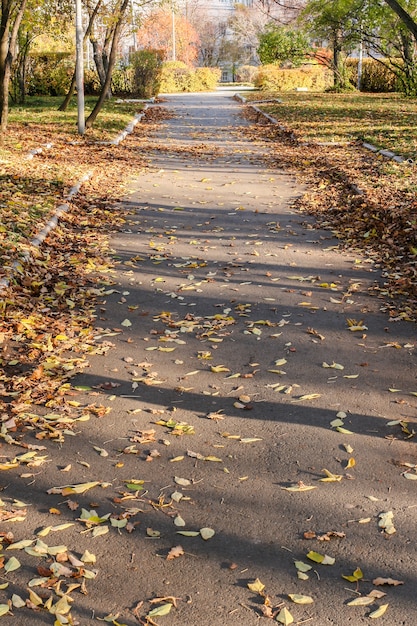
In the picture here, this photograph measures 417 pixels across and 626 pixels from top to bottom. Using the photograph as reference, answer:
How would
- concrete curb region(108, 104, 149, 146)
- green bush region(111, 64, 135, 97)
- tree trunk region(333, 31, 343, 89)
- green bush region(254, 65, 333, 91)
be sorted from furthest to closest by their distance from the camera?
green bush region(254, 65, 333, 91)
tree trunk region(333, 31, 343, 89)
green bush region(111, 64, 135, 97)
concrete curb region(108, 104, 149, 146)

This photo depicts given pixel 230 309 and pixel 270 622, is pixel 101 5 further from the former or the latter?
pixel 270 622

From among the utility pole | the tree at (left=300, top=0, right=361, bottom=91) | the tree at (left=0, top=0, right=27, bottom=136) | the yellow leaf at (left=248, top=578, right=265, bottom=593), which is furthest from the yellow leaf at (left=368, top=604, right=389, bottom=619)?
the tree at (left=300, top=0, right=361, bottom=91)

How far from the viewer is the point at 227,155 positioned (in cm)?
1702

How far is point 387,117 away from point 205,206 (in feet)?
43.8

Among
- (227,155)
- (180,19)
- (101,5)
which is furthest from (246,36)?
(227,155)

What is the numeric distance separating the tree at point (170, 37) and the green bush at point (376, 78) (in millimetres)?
31399

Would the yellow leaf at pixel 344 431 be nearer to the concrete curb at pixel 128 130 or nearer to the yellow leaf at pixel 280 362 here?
the yellow leaf at pixel 280 362

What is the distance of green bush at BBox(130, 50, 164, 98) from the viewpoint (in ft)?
120

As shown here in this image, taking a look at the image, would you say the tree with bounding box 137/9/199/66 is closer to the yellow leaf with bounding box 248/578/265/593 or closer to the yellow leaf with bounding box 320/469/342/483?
the yellow leaf with bounding box 320/469/342/483

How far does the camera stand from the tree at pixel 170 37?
235ft

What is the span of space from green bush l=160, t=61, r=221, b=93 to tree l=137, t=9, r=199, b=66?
2062 cm

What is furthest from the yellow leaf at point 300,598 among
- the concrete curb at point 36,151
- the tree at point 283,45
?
the tree at point 283,45

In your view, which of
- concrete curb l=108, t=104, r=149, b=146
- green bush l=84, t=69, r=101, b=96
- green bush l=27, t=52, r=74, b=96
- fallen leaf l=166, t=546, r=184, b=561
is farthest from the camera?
green bush l=84, t=69, r=101, b=96

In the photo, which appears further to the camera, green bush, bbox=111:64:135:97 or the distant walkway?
green bush, bbox=111:64:135:97
